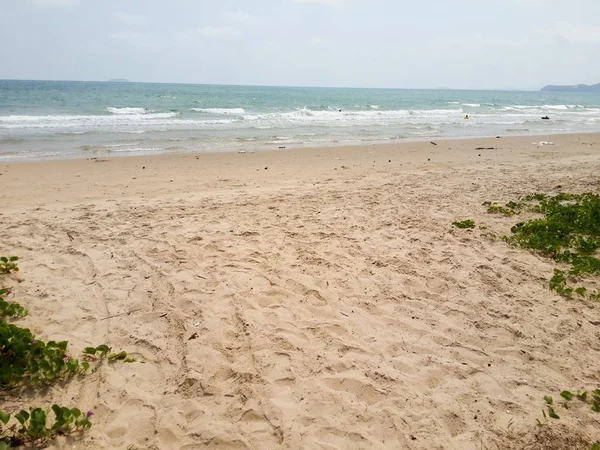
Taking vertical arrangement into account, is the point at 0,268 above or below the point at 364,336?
above

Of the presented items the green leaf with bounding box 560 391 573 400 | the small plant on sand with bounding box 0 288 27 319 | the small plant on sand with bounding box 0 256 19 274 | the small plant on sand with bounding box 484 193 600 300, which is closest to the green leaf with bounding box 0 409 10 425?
the small plant on sand with bounding box 0 288 27 319

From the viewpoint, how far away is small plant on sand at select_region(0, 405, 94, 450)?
2.38 m

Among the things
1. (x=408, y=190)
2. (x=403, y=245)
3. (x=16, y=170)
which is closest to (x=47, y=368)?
(x=403, y=245)

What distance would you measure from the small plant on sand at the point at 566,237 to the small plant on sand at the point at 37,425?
450 centimetres

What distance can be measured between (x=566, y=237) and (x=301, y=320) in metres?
3.96

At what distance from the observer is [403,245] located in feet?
17.6

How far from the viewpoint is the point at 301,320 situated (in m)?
3.78

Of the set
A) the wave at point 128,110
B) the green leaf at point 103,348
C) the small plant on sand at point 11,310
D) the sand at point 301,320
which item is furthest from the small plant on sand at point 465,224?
the wave at point 128,110

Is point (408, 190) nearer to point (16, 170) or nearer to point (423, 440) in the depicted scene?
point (423, 440)

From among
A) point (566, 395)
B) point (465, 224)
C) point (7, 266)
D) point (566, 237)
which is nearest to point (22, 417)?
point (7, 266)

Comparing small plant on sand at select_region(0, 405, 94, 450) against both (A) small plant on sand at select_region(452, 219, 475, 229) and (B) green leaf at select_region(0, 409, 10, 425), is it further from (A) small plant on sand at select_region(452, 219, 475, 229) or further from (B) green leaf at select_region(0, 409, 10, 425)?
(A) small plant on sand at select_region(452, 219, 475, 229)

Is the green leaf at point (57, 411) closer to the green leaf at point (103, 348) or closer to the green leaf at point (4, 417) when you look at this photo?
the green leaf at point (4, 417)

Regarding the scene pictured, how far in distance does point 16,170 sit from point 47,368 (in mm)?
8894

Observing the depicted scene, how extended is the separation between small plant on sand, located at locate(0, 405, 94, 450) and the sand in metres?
0.10
